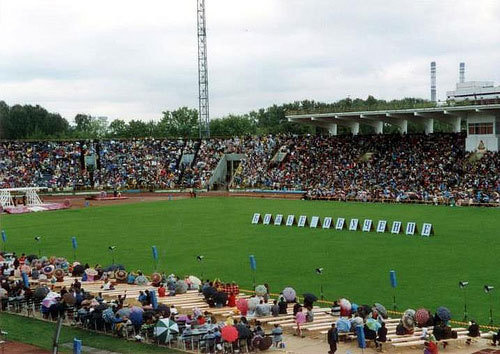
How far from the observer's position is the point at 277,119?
516 ft

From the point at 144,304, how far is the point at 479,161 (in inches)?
1929

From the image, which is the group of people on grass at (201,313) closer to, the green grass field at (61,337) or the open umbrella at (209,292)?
the open umbrella at (209,292)

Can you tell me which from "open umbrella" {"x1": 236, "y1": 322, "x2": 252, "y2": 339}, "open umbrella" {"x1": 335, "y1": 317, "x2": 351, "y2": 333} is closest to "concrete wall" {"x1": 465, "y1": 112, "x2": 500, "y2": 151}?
"open umbrella" {"x1": 335, "y1": 317, "x2": 351, "y2": 333}

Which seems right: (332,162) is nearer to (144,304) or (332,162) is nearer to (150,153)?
(150,153)

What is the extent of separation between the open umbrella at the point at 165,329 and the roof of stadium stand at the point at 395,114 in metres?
50.5

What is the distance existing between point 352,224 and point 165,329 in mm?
25640

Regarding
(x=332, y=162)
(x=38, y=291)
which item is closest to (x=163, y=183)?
(x=332, y=162)

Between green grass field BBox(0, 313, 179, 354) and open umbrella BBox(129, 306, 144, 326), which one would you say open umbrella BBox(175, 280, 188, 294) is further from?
open umbrella BBox(129, 306, 144, 326)

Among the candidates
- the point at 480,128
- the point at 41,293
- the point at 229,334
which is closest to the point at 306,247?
the point at 41,293

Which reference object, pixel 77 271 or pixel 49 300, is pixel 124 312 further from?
pixel 77 271

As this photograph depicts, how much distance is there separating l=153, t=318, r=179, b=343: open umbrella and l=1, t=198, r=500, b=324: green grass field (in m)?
7.68

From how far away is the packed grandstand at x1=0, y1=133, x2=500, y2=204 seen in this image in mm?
61906

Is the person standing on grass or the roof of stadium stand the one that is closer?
the person standing on grass

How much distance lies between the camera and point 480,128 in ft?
212
